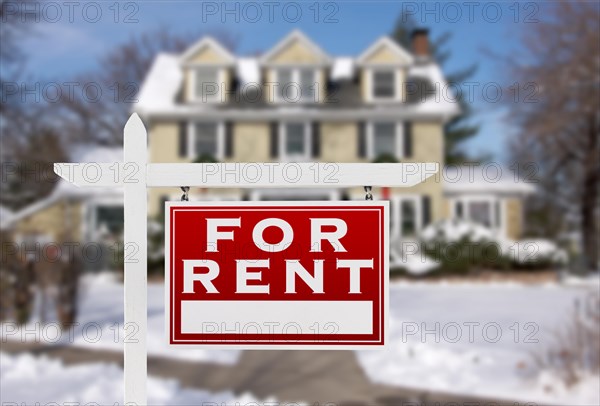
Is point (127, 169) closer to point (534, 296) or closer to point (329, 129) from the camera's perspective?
point (534, 296)

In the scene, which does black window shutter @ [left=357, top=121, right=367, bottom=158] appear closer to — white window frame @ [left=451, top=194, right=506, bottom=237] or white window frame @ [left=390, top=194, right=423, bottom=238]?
white window frame @ [left=390, top=194, right=423, bottom=238]

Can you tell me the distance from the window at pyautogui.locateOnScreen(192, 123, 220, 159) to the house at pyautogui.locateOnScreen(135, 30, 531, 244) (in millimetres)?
30

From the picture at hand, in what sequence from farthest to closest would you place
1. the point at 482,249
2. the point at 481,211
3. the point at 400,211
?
the point at 481,211, the point at 400,211, the point at 482,249

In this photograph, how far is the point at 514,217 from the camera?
18203 millimetres

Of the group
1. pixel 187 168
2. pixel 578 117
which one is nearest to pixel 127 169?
pixel 187 168

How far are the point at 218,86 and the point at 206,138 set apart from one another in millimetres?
1752

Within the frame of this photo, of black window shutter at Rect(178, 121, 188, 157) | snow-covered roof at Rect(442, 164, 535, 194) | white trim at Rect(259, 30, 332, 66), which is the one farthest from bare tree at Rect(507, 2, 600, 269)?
black window shutter at Rect(178, 121, 188, 157)

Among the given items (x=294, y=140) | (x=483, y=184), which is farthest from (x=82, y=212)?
(x=483, y=184)

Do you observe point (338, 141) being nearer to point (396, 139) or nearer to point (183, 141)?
point (396, 139)

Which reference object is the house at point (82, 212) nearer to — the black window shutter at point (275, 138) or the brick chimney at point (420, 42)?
the black window shutter at point (275, 138)

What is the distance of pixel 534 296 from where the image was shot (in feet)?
38.2

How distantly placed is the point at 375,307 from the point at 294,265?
414 mm

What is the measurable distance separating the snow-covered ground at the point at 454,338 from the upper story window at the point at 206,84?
7.01 meters

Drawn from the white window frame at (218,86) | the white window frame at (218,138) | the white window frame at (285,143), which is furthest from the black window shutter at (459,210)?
the white window frame at (218,86)
